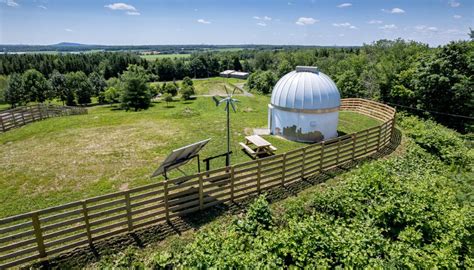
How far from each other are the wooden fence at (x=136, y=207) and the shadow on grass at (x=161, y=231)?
6.1 inches

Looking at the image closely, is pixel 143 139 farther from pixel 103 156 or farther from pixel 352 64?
pixel 352 64

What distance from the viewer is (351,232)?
5891mm

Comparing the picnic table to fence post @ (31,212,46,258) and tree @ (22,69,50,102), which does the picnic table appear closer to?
fence post @ (31,212,46,258)

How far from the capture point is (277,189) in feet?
28.5

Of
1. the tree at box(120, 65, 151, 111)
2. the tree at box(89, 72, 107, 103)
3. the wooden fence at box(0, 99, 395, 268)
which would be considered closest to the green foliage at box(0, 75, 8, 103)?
the tree at box(89, 72, 107, 103)

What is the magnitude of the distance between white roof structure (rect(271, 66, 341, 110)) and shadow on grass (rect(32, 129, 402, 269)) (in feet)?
17.0

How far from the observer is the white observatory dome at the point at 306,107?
13594 mm

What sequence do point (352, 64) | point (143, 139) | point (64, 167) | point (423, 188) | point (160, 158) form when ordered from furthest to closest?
point (352, 64) < point (143, 139) < point (160, 158) < point (64, 167) < point (423, 188)

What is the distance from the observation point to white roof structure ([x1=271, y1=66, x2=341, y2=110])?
13.5m

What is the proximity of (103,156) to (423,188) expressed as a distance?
12.5 meters

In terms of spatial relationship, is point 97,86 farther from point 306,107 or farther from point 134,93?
point 306,107

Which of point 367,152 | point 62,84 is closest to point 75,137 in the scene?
point 367,152

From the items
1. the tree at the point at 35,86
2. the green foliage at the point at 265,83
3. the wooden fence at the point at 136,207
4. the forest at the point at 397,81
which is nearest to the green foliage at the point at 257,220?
the wooden fence at the point at 136,207

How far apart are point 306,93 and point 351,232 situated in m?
8.97
